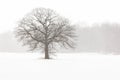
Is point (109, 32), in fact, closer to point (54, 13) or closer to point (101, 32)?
point (101, 32)

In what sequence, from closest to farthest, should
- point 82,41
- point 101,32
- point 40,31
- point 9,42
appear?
point 40,31 < point 82,41 < point 101,32 < point 9,42

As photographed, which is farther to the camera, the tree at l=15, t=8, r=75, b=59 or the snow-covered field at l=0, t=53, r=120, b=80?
the tree at l=15, t=8, r=75, b=59

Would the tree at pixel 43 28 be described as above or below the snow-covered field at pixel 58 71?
above

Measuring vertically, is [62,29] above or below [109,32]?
below

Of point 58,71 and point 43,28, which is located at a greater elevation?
point 43,28

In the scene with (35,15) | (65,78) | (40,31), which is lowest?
(65,78)

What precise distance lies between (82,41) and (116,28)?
1611 centimetres

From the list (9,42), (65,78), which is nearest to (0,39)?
(9,42)

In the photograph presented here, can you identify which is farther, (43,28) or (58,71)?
(43,28)

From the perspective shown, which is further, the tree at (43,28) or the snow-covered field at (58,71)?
the tree at (43,28)

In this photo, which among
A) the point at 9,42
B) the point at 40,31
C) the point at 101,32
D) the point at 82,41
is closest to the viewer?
the point at 40,31

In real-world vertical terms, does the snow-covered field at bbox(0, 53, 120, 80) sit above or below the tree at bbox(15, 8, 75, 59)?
below

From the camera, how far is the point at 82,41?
110 metres

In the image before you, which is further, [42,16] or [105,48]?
[105,48]
